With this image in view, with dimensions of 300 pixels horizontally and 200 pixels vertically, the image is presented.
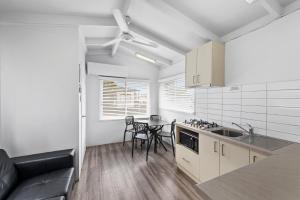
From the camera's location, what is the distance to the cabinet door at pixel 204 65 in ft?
7.73

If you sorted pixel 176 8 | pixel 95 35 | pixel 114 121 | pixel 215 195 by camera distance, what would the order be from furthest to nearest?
pixel 114 121
pixel 95 35
pixel 176 8
pixel 215 195

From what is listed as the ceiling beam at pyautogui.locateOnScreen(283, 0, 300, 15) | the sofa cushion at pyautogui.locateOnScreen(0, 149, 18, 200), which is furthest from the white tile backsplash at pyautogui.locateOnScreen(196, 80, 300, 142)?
the sofa cushion at pyautogui.locateOnScreen(0, 149, 18, 200)

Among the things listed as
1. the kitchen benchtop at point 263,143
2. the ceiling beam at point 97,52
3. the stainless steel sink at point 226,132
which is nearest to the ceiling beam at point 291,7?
the kitchen benchtop at point 263,143

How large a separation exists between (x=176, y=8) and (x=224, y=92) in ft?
5.15

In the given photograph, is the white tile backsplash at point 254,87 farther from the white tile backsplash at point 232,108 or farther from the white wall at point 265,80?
the white tile backsplash at point 232,108

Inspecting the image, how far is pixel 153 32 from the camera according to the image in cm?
303

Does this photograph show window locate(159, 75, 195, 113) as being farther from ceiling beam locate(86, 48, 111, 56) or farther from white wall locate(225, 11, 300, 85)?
ceiling beam locate(86, 48, 111, 56)

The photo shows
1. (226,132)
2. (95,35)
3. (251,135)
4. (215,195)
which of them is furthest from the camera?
(95,35)

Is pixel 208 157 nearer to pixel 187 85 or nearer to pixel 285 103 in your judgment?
pixel 285 103

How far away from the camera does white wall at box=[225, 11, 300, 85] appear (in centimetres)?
172

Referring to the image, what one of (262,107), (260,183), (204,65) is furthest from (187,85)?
(260,183)

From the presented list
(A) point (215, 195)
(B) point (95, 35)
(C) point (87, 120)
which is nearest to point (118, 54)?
(B) point (95, 35)

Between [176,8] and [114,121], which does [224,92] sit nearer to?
[176,8]

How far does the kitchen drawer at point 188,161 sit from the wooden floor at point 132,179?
0.44ft
